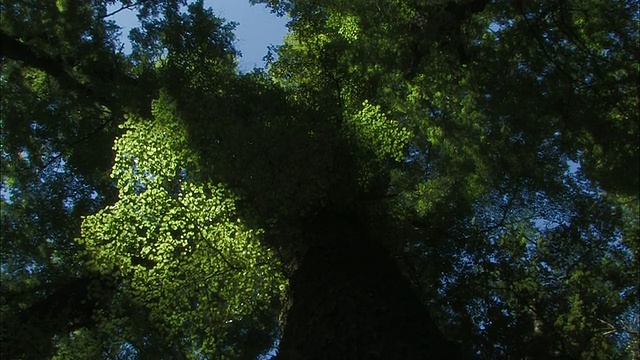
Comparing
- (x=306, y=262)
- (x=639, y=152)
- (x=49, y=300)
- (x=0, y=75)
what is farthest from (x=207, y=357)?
(x=639, y=152)

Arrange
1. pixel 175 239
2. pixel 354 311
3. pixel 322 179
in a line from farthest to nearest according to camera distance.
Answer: pixel 175 239 < pixel 322 179 < pixel 354 311

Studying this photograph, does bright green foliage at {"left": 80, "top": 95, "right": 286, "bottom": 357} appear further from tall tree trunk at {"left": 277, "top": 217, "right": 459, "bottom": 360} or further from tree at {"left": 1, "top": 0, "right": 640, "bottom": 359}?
tall tree trunk at {"left": 277, "top": 217, "right": 459, "bottom": 360}

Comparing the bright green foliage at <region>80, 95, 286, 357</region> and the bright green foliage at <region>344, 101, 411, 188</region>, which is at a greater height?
the bright green foliage at <region>344, 101, 411, 188</region>

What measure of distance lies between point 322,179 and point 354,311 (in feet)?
9.20

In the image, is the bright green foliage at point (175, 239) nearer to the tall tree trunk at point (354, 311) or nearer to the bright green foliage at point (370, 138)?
the tall tree trunk at point (354, 311)

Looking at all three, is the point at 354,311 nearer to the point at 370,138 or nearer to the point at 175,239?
the point at 370,138

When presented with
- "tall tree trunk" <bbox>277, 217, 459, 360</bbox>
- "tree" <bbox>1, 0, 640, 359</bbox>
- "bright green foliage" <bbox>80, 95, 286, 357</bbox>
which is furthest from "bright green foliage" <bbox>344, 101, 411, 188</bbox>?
"bright green foliage" <bbox>80, 95, 286, 357</bbox>

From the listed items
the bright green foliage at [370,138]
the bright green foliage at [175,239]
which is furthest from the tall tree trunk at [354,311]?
the bright green foliage at [370,138]

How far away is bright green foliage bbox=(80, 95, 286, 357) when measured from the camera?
8719 mm

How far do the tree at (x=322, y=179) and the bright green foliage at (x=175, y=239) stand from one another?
0.11ft

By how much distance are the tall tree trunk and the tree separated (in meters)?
0.05

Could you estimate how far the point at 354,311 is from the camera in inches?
234

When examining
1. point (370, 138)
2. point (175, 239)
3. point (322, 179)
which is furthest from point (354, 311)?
point (175, 239)

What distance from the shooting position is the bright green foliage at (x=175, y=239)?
8.72m
